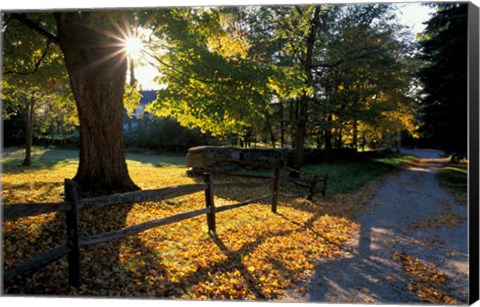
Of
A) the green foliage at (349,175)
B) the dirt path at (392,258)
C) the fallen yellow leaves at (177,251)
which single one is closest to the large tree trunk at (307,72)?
the green foliage at (349,175)

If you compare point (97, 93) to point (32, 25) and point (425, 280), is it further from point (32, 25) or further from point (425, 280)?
point (425, 280)

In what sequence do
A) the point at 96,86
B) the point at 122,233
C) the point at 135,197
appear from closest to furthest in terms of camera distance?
the point at 122,233 < the point at 135,197 < the point at 96,86

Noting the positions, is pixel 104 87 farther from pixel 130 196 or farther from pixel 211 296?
pixel 211 296

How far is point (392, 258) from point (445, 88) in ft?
24.8

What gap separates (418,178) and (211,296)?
51.0ft

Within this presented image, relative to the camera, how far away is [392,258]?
5.70 metres

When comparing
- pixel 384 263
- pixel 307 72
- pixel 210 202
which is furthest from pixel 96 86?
pixel 307 72

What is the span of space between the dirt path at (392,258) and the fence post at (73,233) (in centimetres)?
254

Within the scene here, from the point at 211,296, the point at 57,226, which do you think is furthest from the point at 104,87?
the point at 211,296

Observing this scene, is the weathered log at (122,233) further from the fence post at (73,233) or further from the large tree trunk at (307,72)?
the large tree trunk at (307,72)

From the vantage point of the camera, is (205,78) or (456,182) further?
(456,182)

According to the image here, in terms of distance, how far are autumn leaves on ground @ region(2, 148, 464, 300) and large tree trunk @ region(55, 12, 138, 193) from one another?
2.89 ft

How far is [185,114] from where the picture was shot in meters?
8.68

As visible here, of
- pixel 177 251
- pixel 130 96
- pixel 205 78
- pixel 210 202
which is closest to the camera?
pixel 177 251
